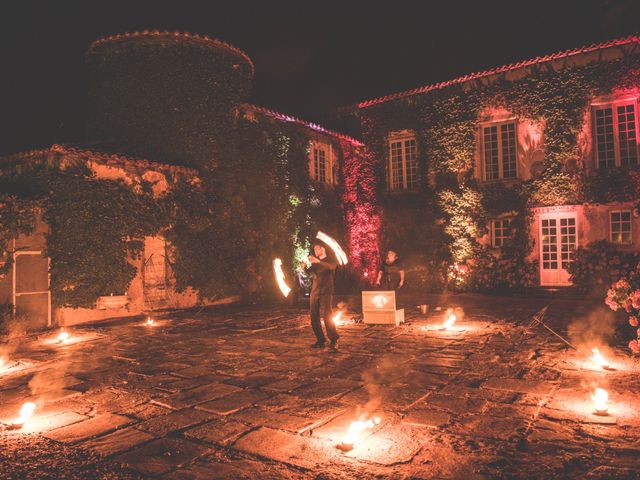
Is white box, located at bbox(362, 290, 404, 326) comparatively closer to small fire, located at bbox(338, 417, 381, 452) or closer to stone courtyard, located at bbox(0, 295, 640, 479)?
stone courtyard, located at bbox(0, 295, 640, 479)

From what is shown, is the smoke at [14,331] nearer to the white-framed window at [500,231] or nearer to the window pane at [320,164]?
the window pane at [320,164]

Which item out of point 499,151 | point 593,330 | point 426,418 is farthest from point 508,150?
point 426,418

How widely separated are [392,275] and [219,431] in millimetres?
7592

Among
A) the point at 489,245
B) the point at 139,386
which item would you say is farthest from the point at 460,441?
the point at 489,245

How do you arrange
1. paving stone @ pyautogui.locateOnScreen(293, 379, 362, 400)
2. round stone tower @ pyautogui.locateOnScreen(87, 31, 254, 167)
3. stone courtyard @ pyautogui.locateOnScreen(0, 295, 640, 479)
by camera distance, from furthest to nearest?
round stone tower @ pyautogui.locateOnScreen(87, 31, 254, 167) < paving stone @ pyautogui.locateOnScreen(293, 379, 362, 400) < stone courtyard @ pyautogui.locateOnScreen(0, 295, 640, 479)

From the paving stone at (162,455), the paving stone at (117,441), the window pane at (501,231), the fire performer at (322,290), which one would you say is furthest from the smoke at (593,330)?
the paving stone at (117,441)

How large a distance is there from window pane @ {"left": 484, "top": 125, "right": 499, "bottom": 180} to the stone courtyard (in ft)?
32.3

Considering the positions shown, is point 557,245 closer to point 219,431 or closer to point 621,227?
point 621,227

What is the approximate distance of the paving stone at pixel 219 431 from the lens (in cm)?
442

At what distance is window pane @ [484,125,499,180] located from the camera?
18406mm

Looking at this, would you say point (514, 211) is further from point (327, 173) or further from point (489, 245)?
point (327, 173)

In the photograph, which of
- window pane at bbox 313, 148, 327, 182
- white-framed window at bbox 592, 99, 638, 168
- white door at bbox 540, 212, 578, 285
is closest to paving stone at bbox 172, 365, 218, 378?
window pane at bbox 313, 148, 327, 182

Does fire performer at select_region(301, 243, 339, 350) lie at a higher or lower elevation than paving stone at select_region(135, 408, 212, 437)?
higher

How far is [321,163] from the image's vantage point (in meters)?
20.5
